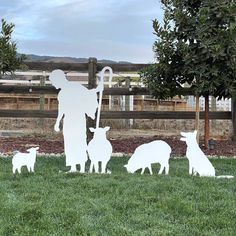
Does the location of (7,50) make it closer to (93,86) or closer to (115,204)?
(93,86)

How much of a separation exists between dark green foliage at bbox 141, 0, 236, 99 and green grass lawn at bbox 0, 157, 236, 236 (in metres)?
2.19

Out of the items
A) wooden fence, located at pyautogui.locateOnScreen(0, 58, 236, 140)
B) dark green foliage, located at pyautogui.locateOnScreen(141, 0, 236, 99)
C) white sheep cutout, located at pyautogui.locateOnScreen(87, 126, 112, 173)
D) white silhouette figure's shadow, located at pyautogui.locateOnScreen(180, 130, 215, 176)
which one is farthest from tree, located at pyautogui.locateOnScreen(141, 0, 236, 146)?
white sheep cutout, located at pyautogui.locateOnScreen(87, 126, 112, 173)

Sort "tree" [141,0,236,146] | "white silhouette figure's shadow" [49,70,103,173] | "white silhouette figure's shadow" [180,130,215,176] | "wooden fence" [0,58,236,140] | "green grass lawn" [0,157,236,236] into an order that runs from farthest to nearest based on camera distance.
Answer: "wooden fence" [0,58,236,140], "tree" [141,0,236,146], "white silhouette figure's shadow" [49,70,103,173], "white silhouette figure's shadow" [180,130,215,176], "green grass lawn" [0,157,236,236]

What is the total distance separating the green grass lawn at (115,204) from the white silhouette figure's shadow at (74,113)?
1.06ft

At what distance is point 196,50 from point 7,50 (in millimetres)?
3004

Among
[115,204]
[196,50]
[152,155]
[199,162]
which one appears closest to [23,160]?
[152,155]

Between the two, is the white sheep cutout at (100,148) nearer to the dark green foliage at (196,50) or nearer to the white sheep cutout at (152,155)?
the white sheep cutout at (152,155)

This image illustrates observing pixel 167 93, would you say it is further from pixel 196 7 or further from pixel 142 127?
pixel 142 127

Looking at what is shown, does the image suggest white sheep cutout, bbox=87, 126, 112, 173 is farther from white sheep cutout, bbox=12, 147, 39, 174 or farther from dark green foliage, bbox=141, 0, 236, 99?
dark green foliage, bbox=141, 0, 236, 99

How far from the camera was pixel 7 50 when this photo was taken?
7.86 metres

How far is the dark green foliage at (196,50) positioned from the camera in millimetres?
7617

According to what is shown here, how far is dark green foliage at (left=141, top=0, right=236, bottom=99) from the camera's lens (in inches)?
300

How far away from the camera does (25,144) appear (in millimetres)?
8711

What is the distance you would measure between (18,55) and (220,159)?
148 inches
